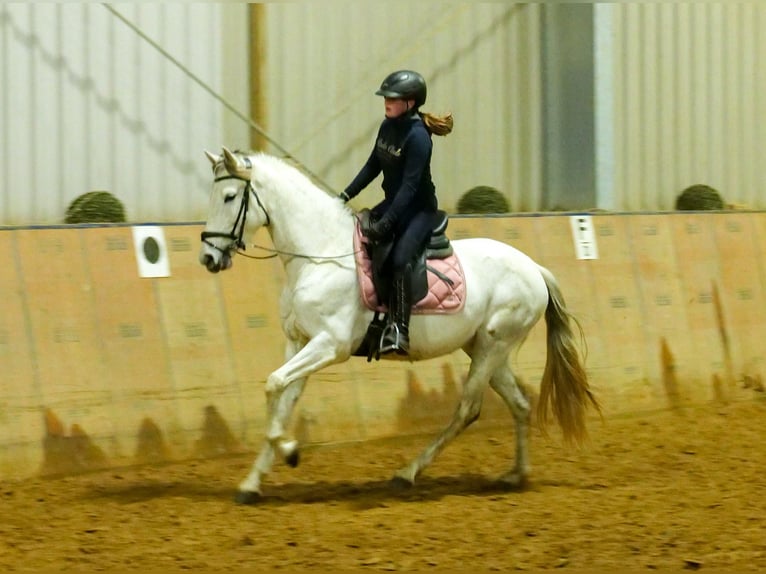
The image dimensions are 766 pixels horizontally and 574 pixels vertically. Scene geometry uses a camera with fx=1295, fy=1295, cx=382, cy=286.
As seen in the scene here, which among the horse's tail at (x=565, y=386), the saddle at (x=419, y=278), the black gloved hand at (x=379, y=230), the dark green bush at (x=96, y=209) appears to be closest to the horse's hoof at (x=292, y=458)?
the saddle at (x=419, y=278)

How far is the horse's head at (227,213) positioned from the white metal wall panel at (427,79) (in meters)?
4.18

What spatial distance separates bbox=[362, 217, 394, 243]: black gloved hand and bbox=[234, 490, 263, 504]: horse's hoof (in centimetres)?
180

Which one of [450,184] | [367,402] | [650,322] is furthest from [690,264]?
[367,402]

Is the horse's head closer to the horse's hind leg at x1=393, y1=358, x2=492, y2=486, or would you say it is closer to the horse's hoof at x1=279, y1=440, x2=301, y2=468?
the horse's hoof at x1=279, y1=440, x2=301, y2=468

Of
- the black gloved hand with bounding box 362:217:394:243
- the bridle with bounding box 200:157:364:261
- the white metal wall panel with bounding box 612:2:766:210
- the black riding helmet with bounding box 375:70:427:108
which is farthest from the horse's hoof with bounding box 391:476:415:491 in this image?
the white metal wall panel with bounding box 612:2:766:210

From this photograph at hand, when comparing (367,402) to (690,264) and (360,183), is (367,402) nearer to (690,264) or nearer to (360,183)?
(360,183)

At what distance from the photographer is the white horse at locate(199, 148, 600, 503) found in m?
8.23

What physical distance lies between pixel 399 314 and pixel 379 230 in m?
0.57

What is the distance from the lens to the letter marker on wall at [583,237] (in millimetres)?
11945

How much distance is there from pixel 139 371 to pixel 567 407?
10.2ft

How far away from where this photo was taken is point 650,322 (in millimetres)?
12133

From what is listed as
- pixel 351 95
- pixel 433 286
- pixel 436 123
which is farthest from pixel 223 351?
pixel 351 95

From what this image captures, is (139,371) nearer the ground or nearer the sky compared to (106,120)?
nearer the ground

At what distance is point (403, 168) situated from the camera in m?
8.40
